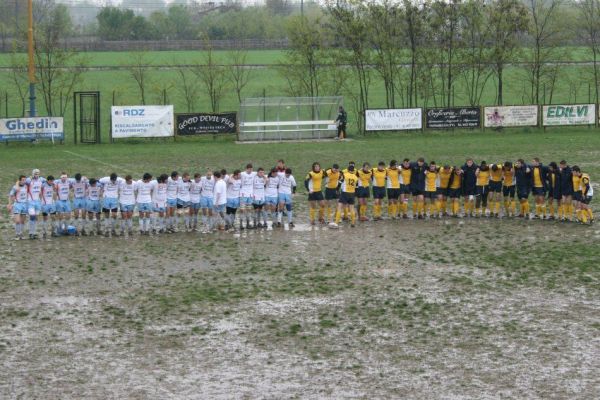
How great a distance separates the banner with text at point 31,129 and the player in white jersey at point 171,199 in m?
24.1

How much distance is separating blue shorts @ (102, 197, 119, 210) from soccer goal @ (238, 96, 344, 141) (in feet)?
84.5

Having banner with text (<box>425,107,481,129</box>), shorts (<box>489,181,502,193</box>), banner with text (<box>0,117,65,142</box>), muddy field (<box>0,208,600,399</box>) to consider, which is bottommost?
muddy field (<box>0,208,600,399</box>)

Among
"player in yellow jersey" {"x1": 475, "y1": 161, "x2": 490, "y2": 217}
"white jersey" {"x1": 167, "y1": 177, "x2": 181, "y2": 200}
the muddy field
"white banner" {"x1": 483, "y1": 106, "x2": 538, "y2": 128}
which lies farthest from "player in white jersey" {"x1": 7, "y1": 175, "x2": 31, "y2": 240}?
"white banner" {"x1": 483, "y1": 106, "x2": 538, "y2": 128}

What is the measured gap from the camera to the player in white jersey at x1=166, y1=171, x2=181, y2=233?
26.1 metres

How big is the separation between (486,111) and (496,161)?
1618cm

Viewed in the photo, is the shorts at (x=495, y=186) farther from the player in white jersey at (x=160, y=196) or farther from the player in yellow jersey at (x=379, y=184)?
the player in white jersey at (x=160, y=196)

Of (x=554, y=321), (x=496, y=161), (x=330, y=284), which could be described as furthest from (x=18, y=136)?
(x=554, y=321)

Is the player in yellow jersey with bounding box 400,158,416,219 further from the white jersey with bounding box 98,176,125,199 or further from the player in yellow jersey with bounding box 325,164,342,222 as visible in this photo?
the white jersey with bounding box 98,176,125,199

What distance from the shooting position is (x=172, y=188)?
85.6ft

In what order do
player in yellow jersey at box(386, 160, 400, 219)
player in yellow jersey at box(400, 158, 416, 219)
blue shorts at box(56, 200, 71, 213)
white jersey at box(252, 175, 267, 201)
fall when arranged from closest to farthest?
blue shorts at box(56, 200, 71, 213)
white jersey at box(252, 175, 267, 201)
player in yellow jersey at box(386, 160, 400, 219)
player in yellow jersey at box(400, 158, 416, 219)

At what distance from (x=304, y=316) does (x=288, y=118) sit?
37.1m

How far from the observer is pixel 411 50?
6175cm

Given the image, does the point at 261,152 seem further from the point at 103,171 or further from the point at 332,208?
the point at 332,208

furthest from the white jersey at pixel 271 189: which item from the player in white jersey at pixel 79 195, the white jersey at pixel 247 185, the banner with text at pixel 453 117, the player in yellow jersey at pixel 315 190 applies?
the banner with text at pixel 453 117
